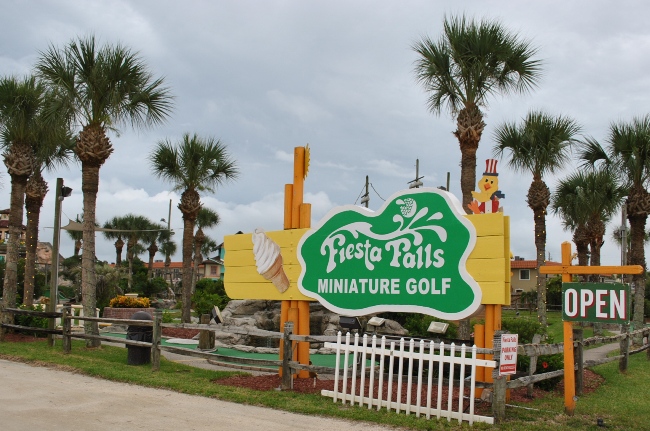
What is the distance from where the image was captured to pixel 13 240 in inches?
715

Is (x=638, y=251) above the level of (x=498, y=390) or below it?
above

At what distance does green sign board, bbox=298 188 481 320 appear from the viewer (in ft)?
30.1

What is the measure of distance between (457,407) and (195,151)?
1854cm

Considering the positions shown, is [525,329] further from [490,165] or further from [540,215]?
[540,215]

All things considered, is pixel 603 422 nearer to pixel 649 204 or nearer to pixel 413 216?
pixel 413 216

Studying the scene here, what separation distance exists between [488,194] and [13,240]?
1394cm

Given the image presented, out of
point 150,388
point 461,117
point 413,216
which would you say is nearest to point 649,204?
point 461,117

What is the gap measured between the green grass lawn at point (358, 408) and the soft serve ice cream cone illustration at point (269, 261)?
6.64 feet

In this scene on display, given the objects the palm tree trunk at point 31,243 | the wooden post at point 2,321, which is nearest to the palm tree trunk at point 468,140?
the wooden post at point 2,321

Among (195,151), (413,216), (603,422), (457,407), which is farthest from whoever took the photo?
(195,151)

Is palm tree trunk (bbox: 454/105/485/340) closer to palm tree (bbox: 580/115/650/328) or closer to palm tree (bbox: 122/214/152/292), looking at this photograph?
palm tree (bbox: 580/115/650/328)

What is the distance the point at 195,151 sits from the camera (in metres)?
24.8

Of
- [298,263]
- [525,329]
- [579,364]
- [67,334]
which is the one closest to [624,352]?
[525,329]

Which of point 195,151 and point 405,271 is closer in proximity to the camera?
point 405,271
